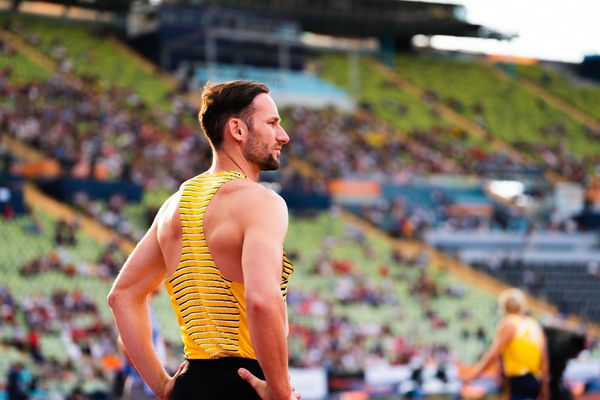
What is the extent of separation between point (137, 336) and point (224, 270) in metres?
0.62

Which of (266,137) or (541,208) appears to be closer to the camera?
(266,137)

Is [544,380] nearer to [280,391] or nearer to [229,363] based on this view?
[229,363]

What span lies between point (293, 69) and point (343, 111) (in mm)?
3411

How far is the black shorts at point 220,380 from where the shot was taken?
376 cm

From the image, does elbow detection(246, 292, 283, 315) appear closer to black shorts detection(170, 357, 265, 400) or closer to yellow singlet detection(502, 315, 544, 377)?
black shorts detection(170, 357, 265, 400)

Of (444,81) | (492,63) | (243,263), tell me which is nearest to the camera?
(243,263)

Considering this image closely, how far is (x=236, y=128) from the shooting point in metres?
3.99

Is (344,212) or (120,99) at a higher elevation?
(120,99)

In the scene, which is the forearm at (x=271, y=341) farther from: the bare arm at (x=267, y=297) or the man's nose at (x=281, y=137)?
the man's nose at (x=281, y=137)

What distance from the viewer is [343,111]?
5028 centimetres

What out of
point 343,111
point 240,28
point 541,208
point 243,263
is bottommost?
point 541,208

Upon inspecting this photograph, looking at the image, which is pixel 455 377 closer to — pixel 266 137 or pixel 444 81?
pixel 266 137

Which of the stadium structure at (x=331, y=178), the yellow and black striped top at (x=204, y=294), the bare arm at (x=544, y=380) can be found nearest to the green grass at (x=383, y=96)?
the stadium structure at (x=331, y=178)

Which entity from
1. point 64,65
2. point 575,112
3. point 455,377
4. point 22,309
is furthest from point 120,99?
point 575,112
